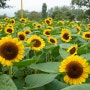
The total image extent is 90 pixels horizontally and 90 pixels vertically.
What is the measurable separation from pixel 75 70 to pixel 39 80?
0.19 metres

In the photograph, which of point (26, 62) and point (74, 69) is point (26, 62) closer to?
point (26, 62)

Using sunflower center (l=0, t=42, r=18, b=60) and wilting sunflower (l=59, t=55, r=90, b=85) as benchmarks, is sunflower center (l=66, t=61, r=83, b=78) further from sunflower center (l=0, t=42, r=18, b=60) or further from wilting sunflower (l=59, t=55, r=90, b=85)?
sunflower center (l=0, t=42, r=18, b=60)

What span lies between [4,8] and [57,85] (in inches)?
830

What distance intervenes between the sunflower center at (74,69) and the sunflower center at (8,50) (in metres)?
0.29

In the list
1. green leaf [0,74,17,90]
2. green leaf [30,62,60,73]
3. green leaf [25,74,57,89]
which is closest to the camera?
green leaf [0,74,17,90]

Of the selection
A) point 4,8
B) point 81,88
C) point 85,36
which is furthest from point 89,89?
point 4,8

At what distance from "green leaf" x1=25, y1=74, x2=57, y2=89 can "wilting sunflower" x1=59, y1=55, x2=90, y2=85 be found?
67 millimetres

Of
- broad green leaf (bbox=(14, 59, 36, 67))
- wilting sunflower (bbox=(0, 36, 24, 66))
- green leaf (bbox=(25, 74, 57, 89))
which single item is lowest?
green leaf (bbox=(25, 74, 57, 89))

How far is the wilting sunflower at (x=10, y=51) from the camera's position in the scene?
75.2 inches

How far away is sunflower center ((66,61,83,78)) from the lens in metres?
1.82

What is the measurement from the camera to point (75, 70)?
5.98 ft

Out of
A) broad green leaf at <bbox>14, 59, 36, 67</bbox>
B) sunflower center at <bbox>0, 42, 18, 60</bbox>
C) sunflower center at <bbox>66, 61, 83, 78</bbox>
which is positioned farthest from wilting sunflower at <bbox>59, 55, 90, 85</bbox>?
sunflower center at <bbox>0, 42, 18, 60</bbox>

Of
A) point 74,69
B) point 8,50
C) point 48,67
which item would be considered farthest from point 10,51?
point 74,69

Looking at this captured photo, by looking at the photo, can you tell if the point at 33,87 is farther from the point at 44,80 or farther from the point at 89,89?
the point at 89,89
